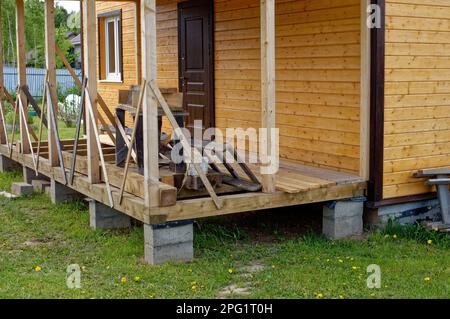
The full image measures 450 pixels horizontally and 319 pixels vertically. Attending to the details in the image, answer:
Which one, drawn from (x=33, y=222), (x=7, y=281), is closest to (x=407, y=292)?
(x=7, y=281)

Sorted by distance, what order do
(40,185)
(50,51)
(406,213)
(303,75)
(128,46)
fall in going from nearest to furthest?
(406,213) → (303,75) → (50,51) → (40,185) → (128,46)

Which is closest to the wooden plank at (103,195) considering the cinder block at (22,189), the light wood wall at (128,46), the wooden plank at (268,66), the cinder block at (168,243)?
the cinder block at (168,243)

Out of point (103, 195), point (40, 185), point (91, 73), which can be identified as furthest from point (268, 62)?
point (40, 185)

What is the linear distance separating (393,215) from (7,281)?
4011 mm

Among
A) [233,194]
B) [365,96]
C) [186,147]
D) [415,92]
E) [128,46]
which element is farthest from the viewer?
[128,46]

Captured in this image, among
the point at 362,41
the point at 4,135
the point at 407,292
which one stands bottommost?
the point at 407,292

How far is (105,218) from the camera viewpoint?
725 centimetres

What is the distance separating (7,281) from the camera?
17.9ft

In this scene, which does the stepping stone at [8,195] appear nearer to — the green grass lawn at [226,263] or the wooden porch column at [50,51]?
the green grass lawn at [226,263]

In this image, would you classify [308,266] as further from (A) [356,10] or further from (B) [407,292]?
(A) [356,10]

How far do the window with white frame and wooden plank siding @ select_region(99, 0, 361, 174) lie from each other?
11.7 feet

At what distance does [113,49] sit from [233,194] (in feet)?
23.6

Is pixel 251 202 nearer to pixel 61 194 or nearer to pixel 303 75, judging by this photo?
pixel 303 75

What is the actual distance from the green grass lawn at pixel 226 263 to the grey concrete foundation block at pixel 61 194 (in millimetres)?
755
